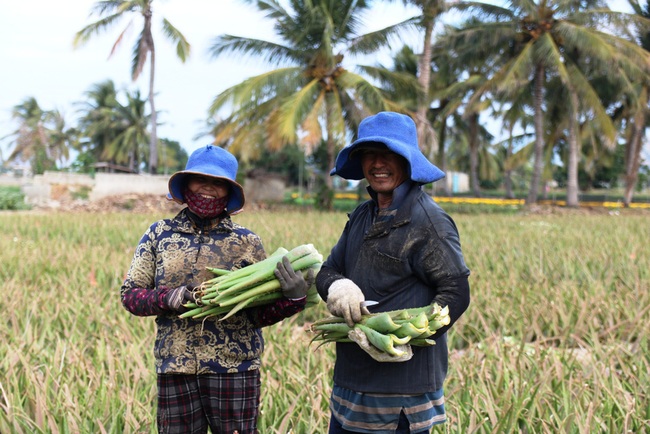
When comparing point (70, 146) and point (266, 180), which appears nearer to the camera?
point (266, 180)

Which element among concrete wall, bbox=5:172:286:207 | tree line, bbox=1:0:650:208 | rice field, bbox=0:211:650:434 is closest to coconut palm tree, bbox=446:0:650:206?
tree line, bbox=1:0:650:208

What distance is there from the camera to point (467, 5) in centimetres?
1822

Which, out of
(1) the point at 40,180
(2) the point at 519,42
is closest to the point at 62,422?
(2) the point at 519,42

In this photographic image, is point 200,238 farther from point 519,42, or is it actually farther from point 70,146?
point 70,146

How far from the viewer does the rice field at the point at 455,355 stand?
2.45 meters

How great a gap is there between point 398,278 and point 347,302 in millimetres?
210

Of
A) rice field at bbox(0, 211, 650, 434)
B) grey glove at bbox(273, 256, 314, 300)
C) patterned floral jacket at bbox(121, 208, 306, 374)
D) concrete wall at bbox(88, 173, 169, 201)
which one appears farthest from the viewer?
concrete wall at bbox(88, 173, 169, 201)

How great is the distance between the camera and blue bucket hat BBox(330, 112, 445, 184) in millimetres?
1663

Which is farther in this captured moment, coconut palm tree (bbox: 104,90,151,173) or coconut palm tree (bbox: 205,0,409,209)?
coconut palm tree (bbox: 104,90,151,173)

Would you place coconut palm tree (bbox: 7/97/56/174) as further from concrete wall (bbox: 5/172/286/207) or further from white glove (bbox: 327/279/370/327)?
white glove (bbox: 327/279/370/327)

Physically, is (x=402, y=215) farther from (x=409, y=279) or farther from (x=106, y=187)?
(x=106, y=187)

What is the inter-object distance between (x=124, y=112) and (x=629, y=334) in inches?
1559

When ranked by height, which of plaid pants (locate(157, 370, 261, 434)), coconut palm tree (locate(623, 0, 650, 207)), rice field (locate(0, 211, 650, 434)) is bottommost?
rice field (locate(0, 211, 650, 434))

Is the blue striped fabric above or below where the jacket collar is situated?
Answer: below
